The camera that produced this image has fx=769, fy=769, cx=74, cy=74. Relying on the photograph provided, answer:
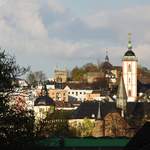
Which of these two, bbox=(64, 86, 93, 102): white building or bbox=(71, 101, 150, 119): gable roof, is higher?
bbox=(64, 86, 93, 102): white building

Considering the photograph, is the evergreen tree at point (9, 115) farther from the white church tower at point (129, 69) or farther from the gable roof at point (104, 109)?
the white church tower at point (129, 69)

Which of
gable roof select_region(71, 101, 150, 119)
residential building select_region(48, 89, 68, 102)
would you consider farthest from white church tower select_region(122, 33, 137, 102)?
gable roof select_region(71, 101, 150, 119)

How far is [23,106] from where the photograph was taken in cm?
2906

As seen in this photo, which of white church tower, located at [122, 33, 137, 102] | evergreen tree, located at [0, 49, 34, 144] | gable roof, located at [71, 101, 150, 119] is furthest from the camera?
white church tower, located at [122, 33, 137, 102]

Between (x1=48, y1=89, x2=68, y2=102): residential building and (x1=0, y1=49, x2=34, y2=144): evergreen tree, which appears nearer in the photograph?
(x1=0, y1=49, x2=34, y2=144): evergreen tree

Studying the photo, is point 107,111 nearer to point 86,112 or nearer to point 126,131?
point 86,112

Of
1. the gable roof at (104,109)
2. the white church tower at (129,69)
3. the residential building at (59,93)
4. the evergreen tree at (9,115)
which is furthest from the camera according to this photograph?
the residential building at (59,93)

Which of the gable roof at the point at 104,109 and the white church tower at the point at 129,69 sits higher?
the white church tower at the point at 129,69

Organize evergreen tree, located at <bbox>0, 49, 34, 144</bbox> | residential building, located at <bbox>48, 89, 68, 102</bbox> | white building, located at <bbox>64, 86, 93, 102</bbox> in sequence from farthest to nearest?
white building, located at <bbox>64, 86, 93, 102</bbox>
residential building, located at <bbox>48, 89, 68, 102</bbox>
evergreen tree, located at <bbox>0, 49, 34, 144</bbox>

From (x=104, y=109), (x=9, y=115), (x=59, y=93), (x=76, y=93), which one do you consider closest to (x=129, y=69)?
(x=59, y=93)

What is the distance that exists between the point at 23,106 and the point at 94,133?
73185 millimetres

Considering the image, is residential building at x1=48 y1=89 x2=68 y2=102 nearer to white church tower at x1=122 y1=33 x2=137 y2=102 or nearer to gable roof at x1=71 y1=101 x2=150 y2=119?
white church tower at x1=122 y1=33 x2=137 y2=102

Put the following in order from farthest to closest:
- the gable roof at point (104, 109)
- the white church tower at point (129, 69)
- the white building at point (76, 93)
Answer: the white building at point (76, 93) < the white church tower at point (129, 69) < the gable roof at point (104, 109)

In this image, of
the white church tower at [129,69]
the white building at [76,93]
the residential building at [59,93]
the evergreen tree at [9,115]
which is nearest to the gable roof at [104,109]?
the white church tower at [129,69]
